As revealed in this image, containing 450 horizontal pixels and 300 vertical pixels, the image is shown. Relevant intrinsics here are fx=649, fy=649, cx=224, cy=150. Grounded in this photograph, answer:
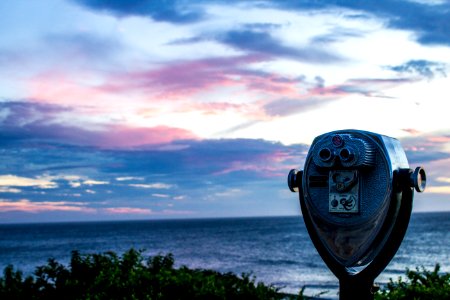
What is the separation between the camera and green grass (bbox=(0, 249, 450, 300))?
6684mm

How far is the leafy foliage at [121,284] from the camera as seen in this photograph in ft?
23.9

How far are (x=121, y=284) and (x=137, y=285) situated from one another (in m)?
0.19

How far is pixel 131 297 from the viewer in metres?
7.05

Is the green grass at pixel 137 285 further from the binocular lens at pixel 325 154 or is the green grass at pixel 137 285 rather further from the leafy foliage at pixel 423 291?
the binocular lens at pixel 325 154

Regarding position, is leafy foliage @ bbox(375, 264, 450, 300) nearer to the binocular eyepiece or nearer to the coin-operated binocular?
the coin-operated binocular

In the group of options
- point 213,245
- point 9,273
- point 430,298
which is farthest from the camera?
point 213,245

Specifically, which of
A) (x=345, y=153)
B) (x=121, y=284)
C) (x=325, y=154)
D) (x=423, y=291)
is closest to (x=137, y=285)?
(x=121, y=284)

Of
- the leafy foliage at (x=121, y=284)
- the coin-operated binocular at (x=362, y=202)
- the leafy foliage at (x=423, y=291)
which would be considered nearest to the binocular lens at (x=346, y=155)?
the coin-operated binocular at (x=362, y=202)

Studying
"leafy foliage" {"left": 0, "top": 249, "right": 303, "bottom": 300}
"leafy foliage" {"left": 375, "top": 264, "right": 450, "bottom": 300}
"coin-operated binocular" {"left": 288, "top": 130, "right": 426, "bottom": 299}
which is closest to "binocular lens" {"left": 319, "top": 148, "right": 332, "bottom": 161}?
"coin-operated binocular" {"left": 288, "top": 130, "right": 426, "bottom": 299}

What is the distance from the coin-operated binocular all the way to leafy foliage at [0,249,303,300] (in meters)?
3.02

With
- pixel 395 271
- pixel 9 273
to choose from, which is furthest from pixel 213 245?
pixel 9 273

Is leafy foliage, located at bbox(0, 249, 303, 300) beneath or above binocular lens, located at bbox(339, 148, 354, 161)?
beneath

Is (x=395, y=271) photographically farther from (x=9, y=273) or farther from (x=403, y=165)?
(x=403, y=165)

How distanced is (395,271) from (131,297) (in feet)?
126
